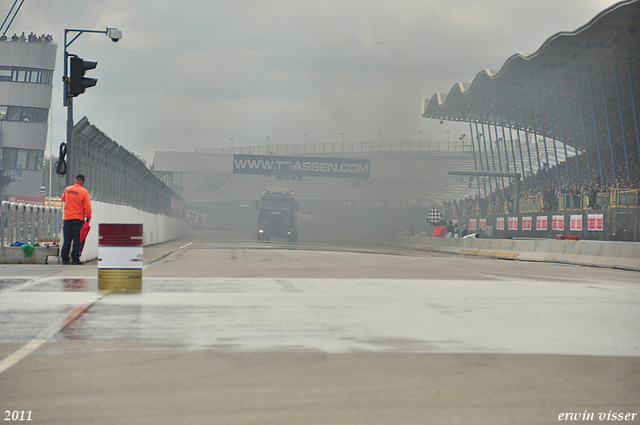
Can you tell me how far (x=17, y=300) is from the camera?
920cm

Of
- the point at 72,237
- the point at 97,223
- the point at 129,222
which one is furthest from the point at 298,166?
the point at 72,237

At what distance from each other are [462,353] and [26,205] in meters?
15.3

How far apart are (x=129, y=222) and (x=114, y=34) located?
29.0 feet

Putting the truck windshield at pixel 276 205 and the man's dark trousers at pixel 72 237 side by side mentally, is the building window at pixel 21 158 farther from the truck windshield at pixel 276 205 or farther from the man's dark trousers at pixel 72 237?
the man's dark trousers at pixel 72 237

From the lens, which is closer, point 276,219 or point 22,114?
point 276,219

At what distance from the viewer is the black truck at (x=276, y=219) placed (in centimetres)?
5006

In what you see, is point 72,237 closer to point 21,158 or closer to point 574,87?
point 574,87

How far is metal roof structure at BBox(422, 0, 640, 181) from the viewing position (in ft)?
144

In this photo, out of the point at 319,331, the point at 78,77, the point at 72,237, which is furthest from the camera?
the point at 78,77

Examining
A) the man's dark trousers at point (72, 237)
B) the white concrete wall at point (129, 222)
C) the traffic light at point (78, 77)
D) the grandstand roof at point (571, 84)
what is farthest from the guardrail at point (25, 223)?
the grandstand roof at point (571, 84)

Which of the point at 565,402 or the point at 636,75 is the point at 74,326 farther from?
the point at 636,75

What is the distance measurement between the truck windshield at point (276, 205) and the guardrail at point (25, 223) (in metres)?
30.1

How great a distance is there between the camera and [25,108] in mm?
86562

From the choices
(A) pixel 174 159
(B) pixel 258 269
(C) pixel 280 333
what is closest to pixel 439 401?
(C) pixel 280 333
